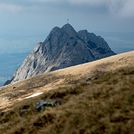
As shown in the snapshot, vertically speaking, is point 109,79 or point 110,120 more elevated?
point 109,79

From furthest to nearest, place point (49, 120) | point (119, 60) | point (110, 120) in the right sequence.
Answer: point (119, 60), point (49, 120), point (110, 120)

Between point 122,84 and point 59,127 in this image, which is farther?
point 122,84

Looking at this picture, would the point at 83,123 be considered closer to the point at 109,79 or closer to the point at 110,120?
the point at 110,120

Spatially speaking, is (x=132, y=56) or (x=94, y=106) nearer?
(x=94, y=106)

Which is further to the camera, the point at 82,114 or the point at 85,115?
the point at 82,114

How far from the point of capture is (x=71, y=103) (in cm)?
2636

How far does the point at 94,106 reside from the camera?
962 inches

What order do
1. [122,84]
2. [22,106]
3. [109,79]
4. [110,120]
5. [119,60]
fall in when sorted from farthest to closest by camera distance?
[119,60] → [109,79] → [22,106] → [122,84] → [110,120]

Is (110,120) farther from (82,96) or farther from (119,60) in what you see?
(119,60)

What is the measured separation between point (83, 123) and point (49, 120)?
2.88 meters

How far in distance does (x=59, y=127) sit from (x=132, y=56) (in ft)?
443

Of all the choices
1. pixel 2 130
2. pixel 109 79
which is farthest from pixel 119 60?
pixel 2 130

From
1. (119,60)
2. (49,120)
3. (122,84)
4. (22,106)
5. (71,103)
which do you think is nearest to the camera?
(49,120)

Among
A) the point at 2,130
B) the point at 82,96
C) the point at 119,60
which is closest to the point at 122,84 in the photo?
the point at 82,96
